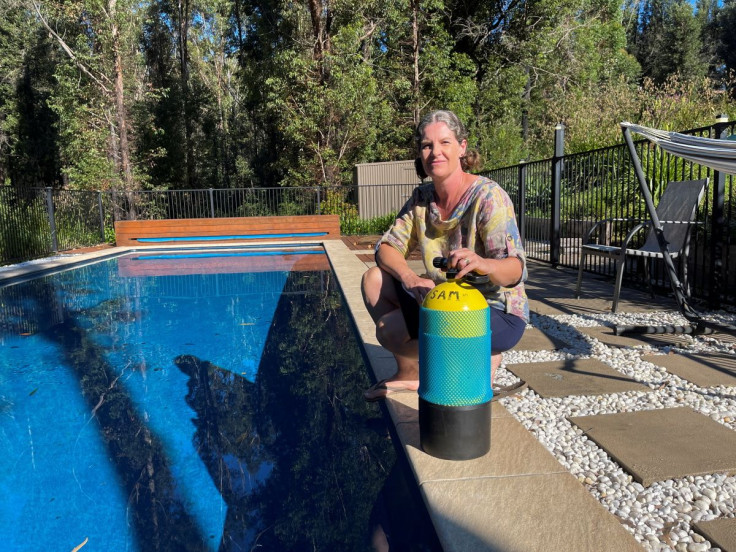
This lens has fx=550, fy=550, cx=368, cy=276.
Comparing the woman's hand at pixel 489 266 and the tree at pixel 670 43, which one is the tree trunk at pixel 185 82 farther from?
the tree at pixel 670 43

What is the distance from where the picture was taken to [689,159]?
3604mm

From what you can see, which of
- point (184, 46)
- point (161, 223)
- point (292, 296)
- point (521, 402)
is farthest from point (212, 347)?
point (184, 46)

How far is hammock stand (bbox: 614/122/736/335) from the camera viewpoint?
3.26 meters

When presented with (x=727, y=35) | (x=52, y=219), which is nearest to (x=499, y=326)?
(x=52, y=219)

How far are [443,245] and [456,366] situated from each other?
0.82 metres

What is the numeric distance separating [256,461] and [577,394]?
63.1 inches

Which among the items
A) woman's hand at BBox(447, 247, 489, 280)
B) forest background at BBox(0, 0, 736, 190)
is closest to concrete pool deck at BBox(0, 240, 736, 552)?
woman's hand at BBox(447, 247, 489, 280)

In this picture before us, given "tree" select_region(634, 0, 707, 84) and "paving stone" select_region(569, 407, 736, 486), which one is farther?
"tree" select_region(634, 0, 707, 84)

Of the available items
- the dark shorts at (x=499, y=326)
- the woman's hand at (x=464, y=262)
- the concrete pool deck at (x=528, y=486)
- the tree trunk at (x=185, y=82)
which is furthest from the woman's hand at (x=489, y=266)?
the tree trunk at (x=185, y=82)

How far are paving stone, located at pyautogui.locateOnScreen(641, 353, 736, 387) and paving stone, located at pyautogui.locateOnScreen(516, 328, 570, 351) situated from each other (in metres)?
0.53

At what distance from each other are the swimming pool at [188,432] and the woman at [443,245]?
1.54ft

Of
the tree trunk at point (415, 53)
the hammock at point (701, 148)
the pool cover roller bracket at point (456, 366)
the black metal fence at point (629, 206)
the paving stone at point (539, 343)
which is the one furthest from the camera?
the tree trunk at point (415, 53)

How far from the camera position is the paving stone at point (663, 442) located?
1.96 m

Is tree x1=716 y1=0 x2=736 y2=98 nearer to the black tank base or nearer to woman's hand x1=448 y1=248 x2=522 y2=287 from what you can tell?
woman's hand x1=448 y1=248 x2=522 y2=287
